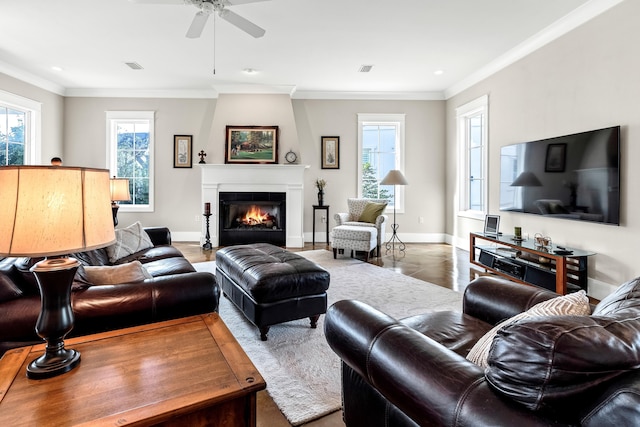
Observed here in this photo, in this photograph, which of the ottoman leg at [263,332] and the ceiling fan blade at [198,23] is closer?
the ottoman leg at [263,332]

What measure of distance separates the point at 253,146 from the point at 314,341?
4570 mm

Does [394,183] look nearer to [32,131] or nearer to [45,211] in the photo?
[45,211]

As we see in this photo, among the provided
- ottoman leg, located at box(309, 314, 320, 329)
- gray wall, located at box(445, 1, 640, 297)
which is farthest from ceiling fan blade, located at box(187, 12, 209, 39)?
gray wall, located at box(445, 1, 640, 297)

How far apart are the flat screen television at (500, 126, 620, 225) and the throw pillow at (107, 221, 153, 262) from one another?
172 inches

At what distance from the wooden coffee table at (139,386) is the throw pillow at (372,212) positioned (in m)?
4.67

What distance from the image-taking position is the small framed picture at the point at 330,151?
666 cm

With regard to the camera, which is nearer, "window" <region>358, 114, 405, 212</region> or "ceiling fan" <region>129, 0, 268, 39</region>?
"ceiling fan" <region>129, 0, 268, 39</region>

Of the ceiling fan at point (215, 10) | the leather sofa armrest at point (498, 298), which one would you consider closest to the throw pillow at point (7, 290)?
the leather sofa armrest at point (498, 298)

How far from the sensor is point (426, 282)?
13.1ft

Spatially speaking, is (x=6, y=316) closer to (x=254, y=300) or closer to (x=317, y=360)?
(x=254, y=300)

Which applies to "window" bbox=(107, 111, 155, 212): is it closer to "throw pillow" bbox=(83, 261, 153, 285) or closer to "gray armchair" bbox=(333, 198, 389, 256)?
"gray armchair" bbox=(333, 198, 389, 256)

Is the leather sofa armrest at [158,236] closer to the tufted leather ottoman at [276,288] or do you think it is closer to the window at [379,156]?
the tufted leather ottoman at [276,288]

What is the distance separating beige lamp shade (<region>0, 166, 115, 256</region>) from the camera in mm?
926

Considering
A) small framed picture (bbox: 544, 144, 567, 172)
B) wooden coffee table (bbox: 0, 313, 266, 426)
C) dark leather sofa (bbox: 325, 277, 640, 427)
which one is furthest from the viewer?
small framed picture (bbox: 544, 144, 567, 172)
